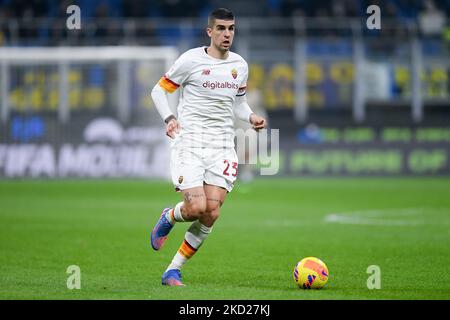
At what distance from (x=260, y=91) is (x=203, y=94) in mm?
16737

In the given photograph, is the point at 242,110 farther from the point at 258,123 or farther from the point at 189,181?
the point at 189,181

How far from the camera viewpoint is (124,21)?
25.5 metres

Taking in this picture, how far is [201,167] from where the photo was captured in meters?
8.31

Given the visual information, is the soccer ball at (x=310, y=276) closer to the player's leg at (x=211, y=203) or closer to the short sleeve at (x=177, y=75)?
the player's leg at (x=211, y=203)

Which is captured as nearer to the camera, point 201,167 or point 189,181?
point 189,181

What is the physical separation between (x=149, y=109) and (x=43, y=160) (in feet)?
9.27

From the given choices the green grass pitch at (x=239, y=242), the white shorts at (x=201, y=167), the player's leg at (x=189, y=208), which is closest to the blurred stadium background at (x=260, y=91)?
the green grass pitch at (x=239, y=242)

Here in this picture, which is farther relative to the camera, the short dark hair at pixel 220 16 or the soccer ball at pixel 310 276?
the short dark hair at pixel 220 16

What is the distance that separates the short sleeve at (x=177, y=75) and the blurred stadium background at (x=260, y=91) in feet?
45.6

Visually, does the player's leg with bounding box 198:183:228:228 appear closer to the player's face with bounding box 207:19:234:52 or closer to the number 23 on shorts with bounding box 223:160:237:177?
the number 23 on shorts with bounding box 223:160:237:177

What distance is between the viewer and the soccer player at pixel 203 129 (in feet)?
27.1

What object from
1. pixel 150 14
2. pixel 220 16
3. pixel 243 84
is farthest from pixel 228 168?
pixel 150 14
